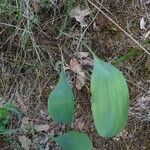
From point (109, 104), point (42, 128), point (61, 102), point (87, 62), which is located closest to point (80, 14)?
point (87, 62)

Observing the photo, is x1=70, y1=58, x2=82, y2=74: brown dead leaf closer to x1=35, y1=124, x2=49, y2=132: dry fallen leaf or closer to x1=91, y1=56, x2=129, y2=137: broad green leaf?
x1=35, y1=124, x2=49, y2=132: dry fallen leaf

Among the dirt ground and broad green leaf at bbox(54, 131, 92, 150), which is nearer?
broad green leaf at bbox(54, 131, 92, 150)

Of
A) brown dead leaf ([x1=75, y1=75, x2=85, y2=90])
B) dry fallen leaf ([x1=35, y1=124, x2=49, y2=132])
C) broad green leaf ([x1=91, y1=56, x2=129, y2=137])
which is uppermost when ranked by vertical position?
broad green leaf ([x1=91, y1=56, x2=129, y2=137])

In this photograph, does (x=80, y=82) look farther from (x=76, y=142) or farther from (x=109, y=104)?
(x=109, y=104)

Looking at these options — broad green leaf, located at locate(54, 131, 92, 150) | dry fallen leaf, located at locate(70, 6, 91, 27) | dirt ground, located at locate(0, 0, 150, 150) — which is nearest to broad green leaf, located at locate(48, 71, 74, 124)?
broad green leaf, located at locate(54, 131, 92, 150)

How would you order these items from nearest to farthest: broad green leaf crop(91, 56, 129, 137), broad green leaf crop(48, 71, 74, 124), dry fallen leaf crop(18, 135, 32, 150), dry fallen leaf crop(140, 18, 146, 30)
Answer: broad green leaf crop(91, 56, 129, 137) < broad green leaf crop(48, 71, 74, 124) < dry fallen leaf crop(18, 135, 32, 150) < dry fallen leaf crop(140, 18, 146, 30)

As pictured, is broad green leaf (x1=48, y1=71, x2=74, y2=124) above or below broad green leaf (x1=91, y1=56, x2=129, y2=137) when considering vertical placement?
below
